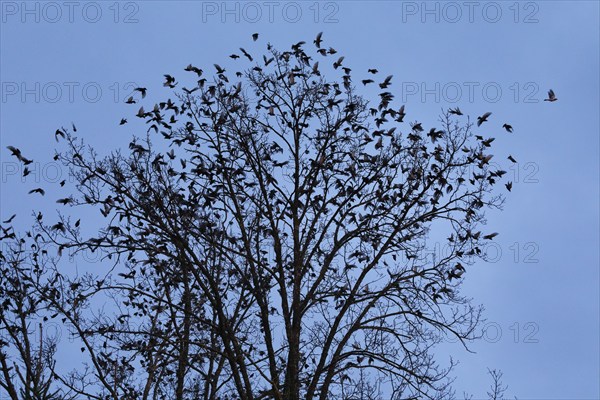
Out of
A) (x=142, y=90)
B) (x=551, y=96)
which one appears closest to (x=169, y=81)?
(x=142, y=90)

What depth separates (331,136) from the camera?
49.3 ft

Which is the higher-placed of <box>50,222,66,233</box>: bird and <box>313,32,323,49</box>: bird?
<box>313,32,323,49</box>: bird

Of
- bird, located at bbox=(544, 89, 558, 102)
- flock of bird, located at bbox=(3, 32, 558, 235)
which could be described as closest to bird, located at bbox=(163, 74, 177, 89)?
flock of bird, located at bbox=(3, 32, 558, 235)

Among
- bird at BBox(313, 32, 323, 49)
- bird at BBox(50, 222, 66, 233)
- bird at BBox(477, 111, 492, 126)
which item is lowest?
bird at BBox(50, 222, 66, 233)

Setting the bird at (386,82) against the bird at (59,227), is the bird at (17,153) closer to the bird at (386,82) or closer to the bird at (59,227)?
the bird at (59,227)

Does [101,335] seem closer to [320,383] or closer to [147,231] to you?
[147,231]

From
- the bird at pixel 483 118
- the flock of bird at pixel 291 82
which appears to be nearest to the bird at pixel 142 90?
the flock of bird at pixel 291 82

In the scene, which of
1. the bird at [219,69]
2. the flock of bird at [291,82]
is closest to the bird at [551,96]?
the flock of bird at [291,82]

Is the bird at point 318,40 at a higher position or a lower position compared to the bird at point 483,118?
higher

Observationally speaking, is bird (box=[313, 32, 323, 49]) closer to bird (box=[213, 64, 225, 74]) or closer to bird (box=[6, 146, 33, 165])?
bird (box=[213, 64, 225, 74])

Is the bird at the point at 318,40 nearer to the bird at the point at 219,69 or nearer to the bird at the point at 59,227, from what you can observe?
the bird at the point at 219,69

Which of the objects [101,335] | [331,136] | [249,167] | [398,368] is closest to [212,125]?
[249,167]

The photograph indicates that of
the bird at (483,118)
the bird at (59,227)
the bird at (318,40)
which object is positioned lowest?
the bird at (59,227)

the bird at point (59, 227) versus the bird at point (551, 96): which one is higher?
the bird at point (551, 96)
